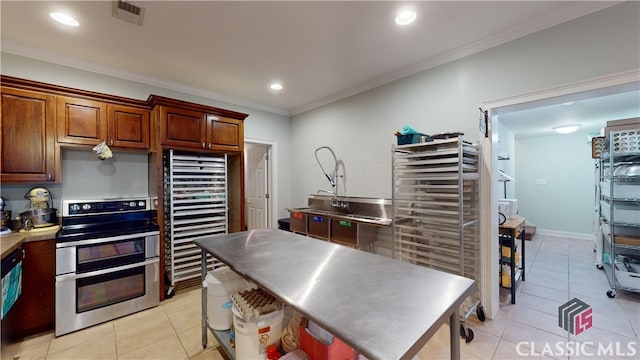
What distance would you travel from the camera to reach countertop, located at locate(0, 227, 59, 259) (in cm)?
177

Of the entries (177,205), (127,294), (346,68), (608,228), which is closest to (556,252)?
(608,228)

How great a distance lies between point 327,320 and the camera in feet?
2.66

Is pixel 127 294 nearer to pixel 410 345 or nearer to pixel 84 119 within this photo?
pixel 84 119

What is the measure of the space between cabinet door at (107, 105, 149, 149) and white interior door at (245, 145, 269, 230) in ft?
6.29

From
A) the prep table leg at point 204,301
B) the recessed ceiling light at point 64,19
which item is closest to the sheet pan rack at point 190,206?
the prep table leg at point 204,301

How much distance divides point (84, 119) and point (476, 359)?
4.13 m

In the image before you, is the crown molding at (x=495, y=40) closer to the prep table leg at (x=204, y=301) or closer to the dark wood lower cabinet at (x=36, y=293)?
the prep table leg at (x=204, y=301)

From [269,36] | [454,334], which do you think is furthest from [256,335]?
[269,36]

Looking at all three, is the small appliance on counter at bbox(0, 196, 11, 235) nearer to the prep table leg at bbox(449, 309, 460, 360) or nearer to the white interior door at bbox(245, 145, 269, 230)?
the white interior door at bbox(245, 145, 269, 230)

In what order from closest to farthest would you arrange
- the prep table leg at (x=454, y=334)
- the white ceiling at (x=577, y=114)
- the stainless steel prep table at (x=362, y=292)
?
the stainless steel prep table at (x=362, y=292) < the prep table leg at (x=454, y=334) < the white ceiling at (x=577, y=114)

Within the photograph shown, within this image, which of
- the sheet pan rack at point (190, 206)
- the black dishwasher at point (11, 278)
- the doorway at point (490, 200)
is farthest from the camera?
the sheet pan rack at point (190, 206)

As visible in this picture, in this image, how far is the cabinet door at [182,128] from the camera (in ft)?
9.05

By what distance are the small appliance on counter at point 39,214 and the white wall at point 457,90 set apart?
3.04m

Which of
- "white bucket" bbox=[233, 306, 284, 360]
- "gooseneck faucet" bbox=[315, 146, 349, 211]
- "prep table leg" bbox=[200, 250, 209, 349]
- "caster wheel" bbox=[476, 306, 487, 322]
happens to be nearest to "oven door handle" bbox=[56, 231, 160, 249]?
"prep table leg" bbox=[200, 250, 209, 349]
